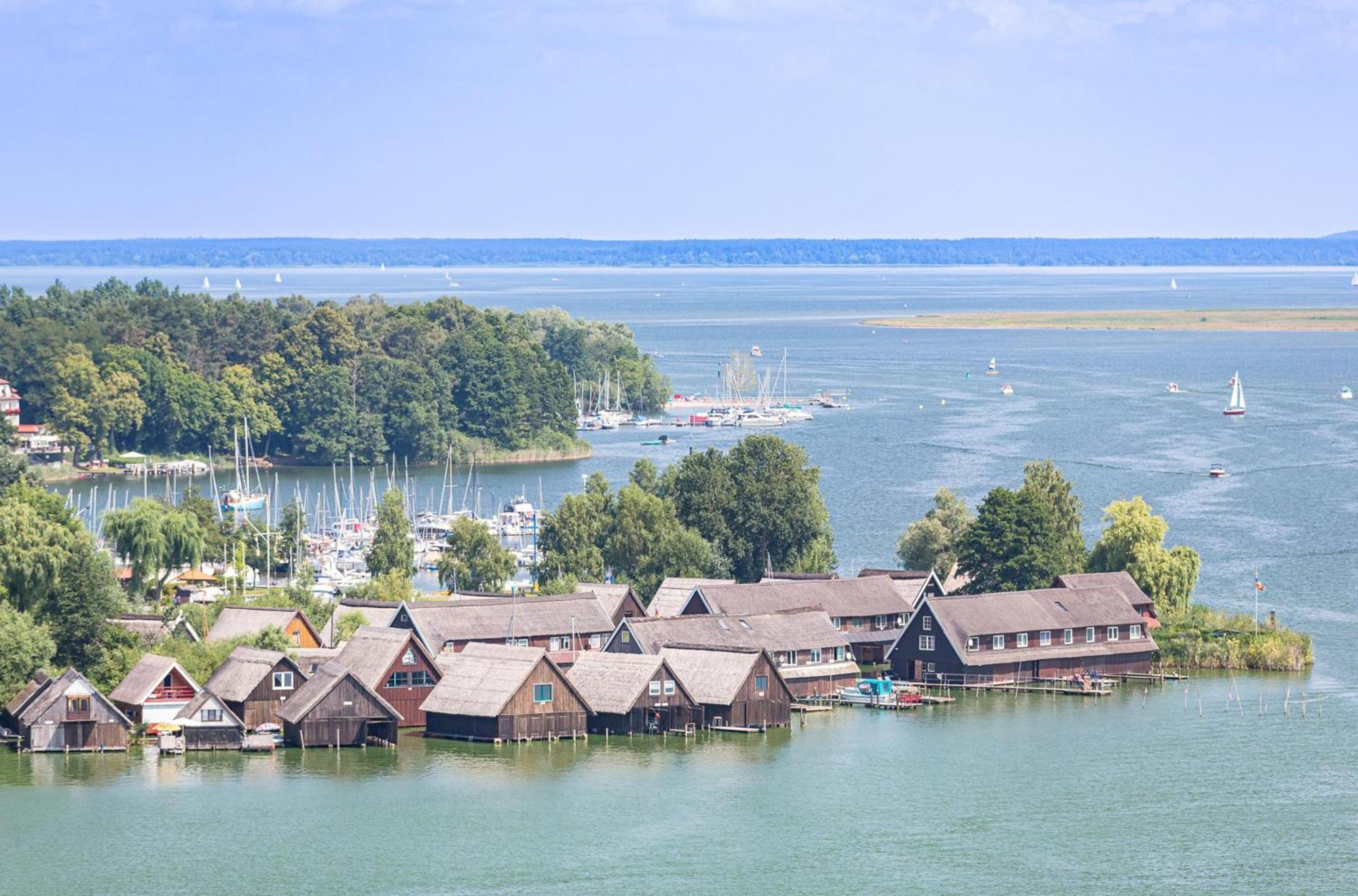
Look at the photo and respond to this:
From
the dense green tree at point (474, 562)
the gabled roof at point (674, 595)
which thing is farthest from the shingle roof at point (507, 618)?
the dense green tree at point (474, 562)

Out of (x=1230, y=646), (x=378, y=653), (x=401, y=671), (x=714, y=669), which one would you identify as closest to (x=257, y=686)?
(x=378, y=653)

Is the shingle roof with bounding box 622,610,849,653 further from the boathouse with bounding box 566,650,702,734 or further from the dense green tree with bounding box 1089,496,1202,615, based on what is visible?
the dense green tree with bounding box 1089,496,1202,615

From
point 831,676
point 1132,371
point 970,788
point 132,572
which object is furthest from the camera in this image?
point 1132,371

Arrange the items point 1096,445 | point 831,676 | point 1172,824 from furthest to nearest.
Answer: point 1096,445 → point 831,676 → point 1172,824

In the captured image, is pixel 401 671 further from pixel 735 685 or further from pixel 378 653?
pixel 735 685

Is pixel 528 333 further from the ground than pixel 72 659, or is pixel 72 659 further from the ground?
pixel 528 333

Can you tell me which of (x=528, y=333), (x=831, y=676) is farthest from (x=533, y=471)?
(x=831, y=676)

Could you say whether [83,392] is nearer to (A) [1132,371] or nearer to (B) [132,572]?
(B) [132,572]
